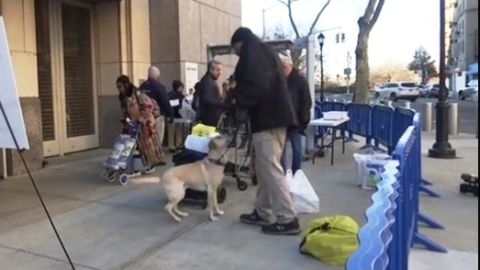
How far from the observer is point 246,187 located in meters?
7.28

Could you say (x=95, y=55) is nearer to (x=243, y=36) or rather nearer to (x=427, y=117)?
(x=243, y=36)

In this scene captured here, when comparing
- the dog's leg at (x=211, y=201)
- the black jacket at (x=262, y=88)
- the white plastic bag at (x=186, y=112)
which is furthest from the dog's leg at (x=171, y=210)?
the white plastic bag at (x=186, y=112)

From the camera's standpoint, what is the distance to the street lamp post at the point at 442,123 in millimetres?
10664

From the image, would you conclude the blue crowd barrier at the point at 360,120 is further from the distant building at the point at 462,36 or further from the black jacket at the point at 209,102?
the distant building at the point at 462,36

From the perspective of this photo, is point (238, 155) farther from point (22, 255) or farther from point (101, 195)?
point (22, 255)

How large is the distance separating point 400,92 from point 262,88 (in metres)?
49.0

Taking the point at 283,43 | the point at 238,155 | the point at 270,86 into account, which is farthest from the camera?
the point at 283,43

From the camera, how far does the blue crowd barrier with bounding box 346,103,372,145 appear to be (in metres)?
11.9

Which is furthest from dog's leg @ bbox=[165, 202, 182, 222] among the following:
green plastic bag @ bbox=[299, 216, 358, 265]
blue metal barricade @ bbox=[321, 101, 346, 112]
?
blue metal barricade @ bbox=[321, 101, 346, 112]

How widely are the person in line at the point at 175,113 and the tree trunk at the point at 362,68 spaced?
40.5ft

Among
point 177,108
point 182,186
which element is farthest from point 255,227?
point 177,108

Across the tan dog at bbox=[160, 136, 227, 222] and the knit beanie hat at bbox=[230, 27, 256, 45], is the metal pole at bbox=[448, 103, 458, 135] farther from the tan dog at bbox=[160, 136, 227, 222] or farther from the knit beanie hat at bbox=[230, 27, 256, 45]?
the knit beanie hat at bbox=[230, 27, 256, 45]

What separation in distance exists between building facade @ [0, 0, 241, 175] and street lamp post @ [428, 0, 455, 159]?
17.4 feet

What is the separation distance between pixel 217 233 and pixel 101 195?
7.69 ft
